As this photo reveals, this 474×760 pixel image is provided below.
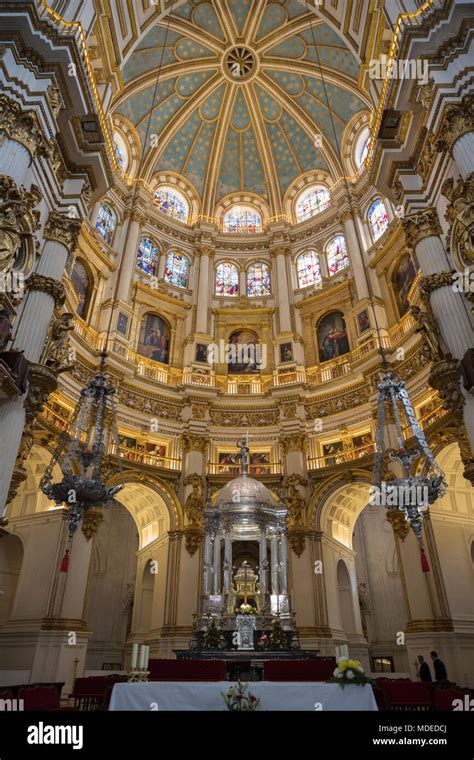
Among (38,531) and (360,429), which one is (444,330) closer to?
(360,429)

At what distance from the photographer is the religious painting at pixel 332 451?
2072 centimetres

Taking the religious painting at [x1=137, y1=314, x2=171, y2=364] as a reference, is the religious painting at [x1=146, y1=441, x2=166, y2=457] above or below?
below

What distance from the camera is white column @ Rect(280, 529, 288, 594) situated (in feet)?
57.7

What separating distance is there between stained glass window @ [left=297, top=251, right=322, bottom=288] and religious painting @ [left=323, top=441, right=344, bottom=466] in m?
9.04

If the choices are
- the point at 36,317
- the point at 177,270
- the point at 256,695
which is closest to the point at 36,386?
the point at 36,317

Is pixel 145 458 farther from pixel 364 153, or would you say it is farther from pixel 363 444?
pixel 364 153

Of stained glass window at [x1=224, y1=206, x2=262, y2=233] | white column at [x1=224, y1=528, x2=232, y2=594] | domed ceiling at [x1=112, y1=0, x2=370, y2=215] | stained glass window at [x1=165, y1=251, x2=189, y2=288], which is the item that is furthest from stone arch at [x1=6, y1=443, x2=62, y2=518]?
stained glass window at [x1=224, y1=206, x2=262, y2=233]

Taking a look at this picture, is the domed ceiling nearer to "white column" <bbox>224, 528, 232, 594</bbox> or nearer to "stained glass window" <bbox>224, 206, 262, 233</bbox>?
"stained glass window" <bbox>224, 206, 262, 233</bbox>

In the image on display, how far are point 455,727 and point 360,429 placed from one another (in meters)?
16.4

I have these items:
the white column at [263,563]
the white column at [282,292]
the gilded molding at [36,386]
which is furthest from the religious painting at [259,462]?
the gilded molding at [36,386]

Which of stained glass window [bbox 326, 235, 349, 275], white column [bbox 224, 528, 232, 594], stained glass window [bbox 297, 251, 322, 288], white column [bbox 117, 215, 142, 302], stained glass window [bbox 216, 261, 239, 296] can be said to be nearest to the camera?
white column [bbox 224, 528, 232, 594]

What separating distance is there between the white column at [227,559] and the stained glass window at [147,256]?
564 inches

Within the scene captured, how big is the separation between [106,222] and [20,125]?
1300cm

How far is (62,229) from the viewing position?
13.5 metres
